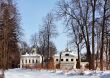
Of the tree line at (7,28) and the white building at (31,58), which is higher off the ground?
the tree line at (7,28)

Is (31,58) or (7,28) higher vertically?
(7,28)

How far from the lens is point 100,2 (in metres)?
32.8

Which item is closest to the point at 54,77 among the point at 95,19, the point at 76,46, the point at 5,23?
the point at 95,19

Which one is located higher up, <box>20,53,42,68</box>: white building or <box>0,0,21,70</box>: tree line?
<box>0,0,21,70</box>: tree line

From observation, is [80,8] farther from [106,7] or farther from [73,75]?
[73,75]

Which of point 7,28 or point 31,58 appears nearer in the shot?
point 7,28

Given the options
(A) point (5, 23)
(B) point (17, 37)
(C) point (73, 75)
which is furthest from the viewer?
(B) point (17, 37)

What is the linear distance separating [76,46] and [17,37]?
1478 centimetres

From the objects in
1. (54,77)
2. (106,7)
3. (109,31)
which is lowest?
(54,77)

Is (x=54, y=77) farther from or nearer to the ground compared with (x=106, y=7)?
nearer to the ground

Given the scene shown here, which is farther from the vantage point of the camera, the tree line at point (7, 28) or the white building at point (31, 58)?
the white building at point (31, 58)

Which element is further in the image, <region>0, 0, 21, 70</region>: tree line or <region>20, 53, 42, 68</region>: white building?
<region>20, 53, 42, 68</region>: white building

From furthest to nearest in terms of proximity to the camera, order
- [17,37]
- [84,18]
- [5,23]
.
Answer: [17,37] < [5,23] < [84,18]

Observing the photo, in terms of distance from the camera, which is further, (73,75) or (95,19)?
(95,19)
